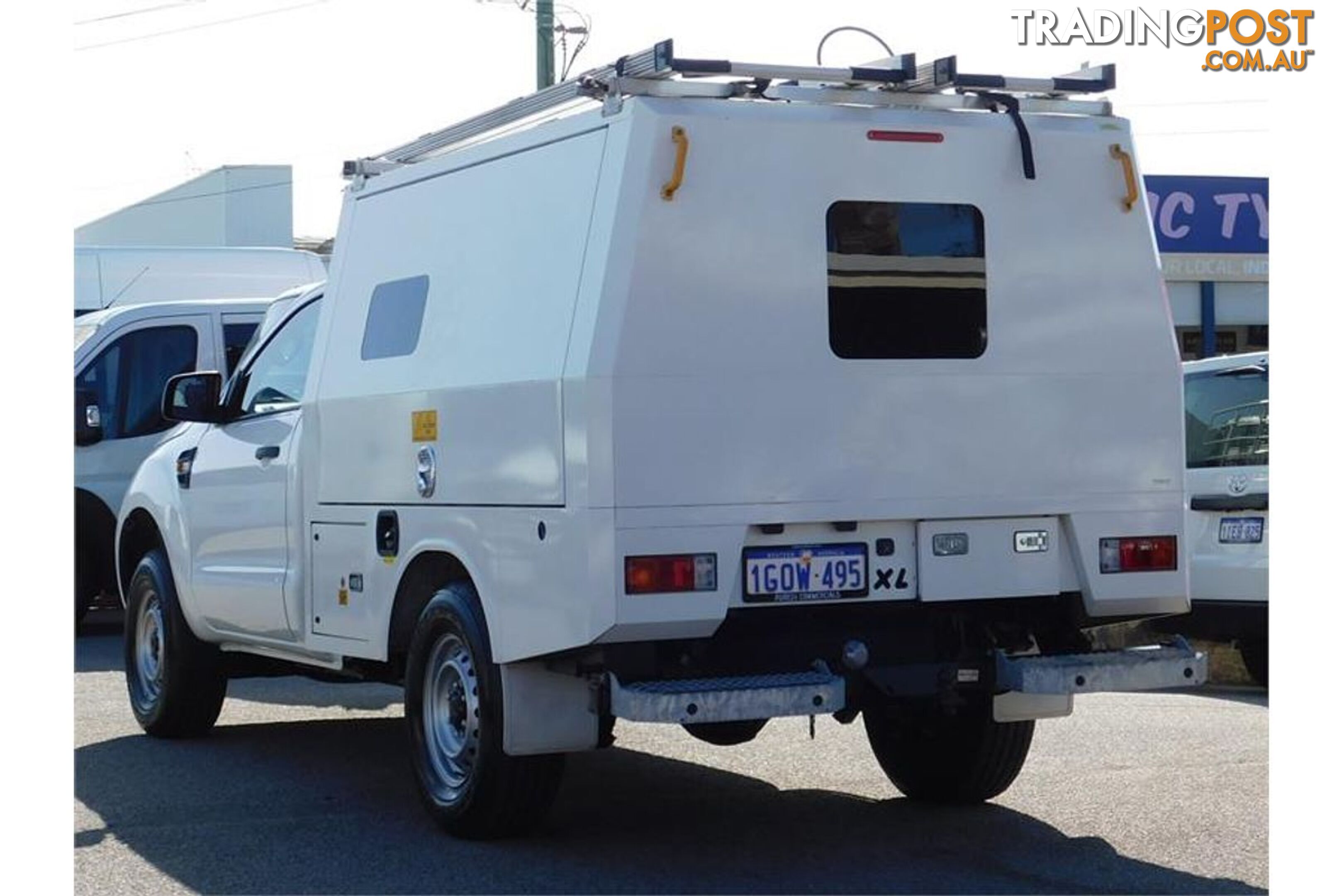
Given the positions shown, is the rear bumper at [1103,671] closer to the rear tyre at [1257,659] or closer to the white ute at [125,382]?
the rear tyre at [1257,659]

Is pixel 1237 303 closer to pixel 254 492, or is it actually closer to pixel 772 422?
pixel 254 492

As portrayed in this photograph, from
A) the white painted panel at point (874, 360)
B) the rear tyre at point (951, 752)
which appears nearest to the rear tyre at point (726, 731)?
the rear tyre at point (951, 752)

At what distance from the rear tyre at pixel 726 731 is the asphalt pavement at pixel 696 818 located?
0.37m

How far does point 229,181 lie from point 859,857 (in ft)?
103

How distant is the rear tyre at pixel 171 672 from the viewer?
1064cm

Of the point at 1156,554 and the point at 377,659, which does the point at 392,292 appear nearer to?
the point at 377,659

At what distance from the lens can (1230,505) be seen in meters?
11.8

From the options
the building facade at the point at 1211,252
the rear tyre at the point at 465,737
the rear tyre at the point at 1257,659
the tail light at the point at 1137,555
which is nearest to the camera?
the rear tyre at the point at 465,737

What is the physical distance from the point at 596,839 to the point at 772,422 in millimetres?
1780

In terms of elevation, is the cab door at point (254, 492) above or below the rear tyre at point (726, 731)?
above

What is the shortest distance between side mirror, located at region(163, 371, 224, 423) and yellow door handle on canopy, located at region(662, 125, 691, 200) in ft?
12.0

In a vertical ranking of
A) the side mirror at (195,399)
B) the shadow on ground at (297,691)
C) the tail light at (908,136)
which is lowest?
the shadow on ground at (297,691)

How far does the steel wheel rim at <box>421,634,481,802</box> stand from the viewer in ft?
26.0

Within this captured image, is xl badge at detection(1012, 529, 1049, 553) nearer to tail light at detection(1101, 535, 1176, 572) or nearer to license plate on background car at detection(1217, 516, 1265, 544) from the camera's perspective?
tail light at detection(1101, 535, 1176, 572)
